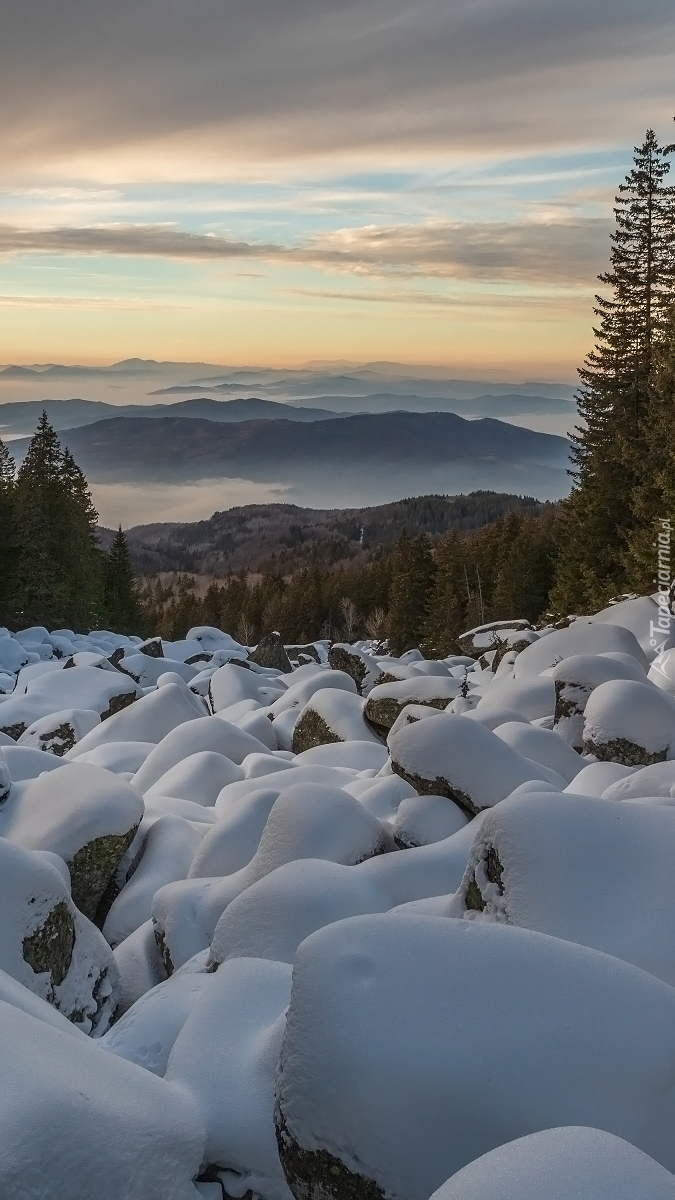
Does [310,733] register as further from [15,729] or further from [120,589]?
[120,589]

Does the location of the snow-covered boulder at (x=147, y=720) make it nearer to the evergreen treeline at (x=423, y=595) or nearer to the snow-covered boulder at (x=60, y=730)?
the snow-covered boulder at (x=60, y=730)

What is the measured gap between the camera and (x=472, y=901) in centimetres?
467

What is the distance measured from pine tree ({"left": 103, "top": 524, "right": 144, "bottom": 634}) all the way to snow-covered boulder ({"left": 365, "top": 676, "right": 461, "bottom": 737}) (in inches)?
2167

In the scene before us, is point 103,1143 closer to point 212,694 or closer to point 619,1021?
point 619,1021

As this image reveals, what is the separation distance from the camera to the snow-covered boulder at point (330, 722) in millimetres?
13555

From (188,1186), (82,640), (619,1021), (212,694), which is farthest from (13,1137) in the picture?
(82,640)

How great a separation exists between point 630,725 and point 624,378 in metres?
35.4

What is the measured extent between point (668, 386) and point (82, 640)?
24188 mm

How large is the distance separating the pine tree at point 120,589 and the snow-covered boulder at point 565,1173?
218 feet

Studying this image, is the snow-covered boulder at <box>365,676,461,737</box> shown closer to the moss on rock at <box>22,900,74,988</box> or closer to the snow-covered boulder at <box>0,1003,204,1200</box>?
the moss on rock at <box>22,900,74,988</box>

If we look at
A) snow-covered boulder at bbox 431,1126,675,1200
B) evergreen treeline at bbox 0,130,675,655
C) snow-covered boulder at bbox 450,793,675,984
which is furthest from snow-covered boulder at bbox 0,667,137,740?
evergreen treeline at bbox 0,130,675,655

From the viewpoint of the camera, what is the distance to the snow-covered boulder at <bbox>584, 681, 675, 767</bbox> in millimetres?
10125

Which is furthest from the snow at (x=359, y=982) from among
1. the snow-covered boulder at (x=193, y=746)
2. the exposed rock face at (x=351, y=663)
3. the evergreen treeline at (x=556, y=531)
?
the evergreen treeline at (x=556, y=531)

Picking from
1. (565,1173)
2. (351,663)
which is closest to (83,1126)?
(565,1173)
